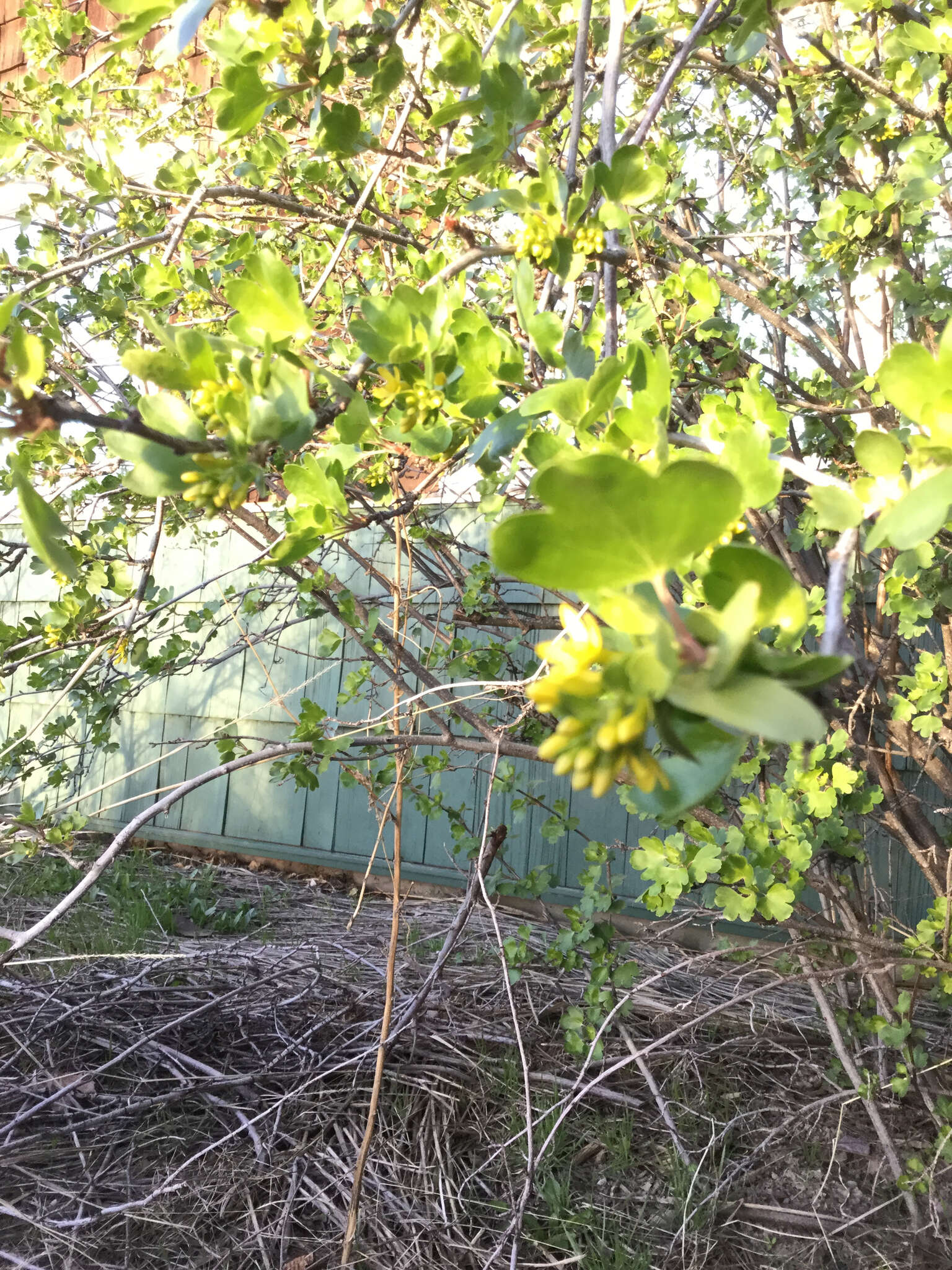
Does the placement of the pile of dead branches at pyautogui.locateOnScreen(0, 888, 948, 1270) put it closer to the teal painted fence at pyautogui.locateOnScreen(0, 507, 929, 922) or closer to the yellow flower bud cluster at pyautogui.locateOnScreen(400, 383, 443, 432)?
the teal painted fence at pyautogui.locateOnScreen(0, 507, 929, 922)

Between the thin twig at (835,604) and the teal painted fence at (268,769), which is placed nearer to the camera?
the thin twig at (835,604)

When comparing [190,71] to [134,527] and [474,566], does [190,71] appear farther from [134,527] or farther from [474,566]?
[474,566]

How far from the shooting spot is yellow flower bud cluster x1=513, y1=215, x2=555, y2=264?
0.65m

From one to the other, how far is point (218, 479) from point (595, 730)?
0.24 metres

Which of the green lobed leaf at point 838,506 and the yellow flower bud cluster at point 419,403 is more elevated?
the yellow flower bud cluster at point 419,403

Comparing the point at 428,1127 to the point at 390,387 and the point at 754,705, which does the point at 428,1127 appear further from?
the point at 754,705

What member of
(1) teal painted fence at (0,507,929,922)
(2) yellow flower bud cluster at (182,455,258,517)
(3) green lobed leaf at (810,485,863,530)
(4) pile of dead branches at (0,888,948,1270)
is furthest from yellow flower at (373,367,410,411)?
(1) teal painted fence at (0,507,929,922)

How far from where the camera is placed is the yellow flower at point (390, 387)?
514mm

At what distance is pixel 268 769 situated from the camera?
3.64 m

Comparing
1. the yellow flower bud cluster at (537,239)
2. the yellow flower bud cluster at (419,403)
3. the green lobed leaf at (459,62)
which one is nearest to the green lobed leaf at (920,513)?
the yellow flower bud cluster at (419,403)

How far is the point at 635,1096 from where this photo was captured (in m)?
1.70

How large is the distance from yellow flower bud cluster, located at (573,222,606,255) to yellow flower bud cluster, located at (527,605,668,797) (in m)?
0.48

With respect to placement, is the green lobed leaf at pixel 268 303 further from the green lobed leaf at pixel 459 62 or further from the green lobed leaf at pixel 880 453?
the green lobed leaf at pixel 459 62

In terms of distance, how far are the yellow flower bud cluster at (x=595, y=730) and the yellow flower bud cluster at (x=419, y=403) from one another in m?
0.27
